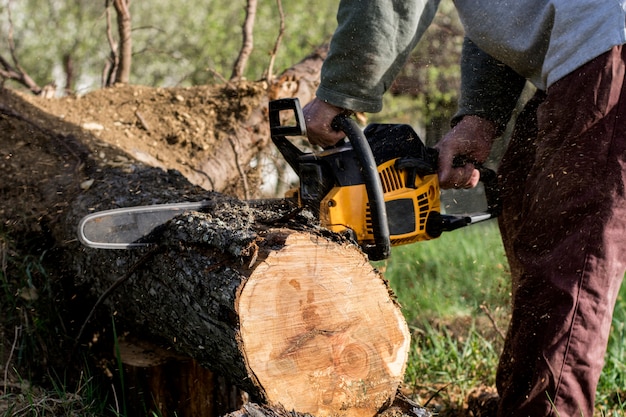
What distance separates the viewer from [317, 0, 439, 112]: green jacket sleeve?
95.7 inches

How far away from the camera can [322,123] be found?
2404mm

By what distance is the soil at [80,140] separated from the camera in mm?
2783

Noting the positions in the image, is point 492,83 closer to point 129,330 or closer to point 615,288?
point 615,288

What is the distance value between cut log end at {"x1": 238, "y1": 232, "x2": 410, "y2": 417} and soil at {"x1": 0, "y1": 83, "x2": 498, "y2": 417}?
99cm

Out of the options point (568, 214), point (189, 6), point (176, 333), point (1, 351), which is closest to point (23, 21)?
point (189, 6)

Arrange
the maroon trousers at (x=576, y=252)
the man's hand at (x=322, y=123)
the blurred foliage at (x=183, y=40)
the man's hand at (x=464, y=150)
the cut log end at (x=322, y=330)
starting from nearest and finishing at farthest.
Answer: the cut log end at (x=322, y=330) → the maroon trousers at (x=576, y=252) → the man's hand at (x=322, y=123) → the man's hand at (x=464, y=150) → the blurred foliage at (x=183, y=40)

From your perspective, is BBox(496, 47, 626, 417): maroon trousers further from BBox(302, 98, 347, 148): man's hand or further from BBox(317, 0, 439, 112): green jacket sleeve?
BBox(302, 98, 347, 148): man's hand

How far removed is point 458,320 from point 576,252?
178 centimetres

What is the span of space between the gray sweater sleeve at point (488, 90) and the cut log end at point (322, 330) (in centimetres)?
127

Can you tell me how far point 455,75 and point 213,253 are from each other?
21.5 feet

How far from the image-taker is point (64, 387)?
237 cm

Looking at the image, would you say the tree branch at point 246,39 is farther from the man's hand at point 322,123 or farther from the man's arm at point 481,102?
the man's hand at point 322,123

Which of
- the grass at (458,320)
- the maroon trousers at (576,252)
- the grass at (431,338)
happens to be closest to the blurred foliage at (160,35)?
the grass at (458,320)

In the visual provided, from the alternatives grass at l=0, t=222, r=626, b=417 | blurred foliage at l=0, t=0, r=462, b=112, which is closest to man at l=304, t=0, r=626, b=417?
grass at l=0, t=222, r=626, b=417
